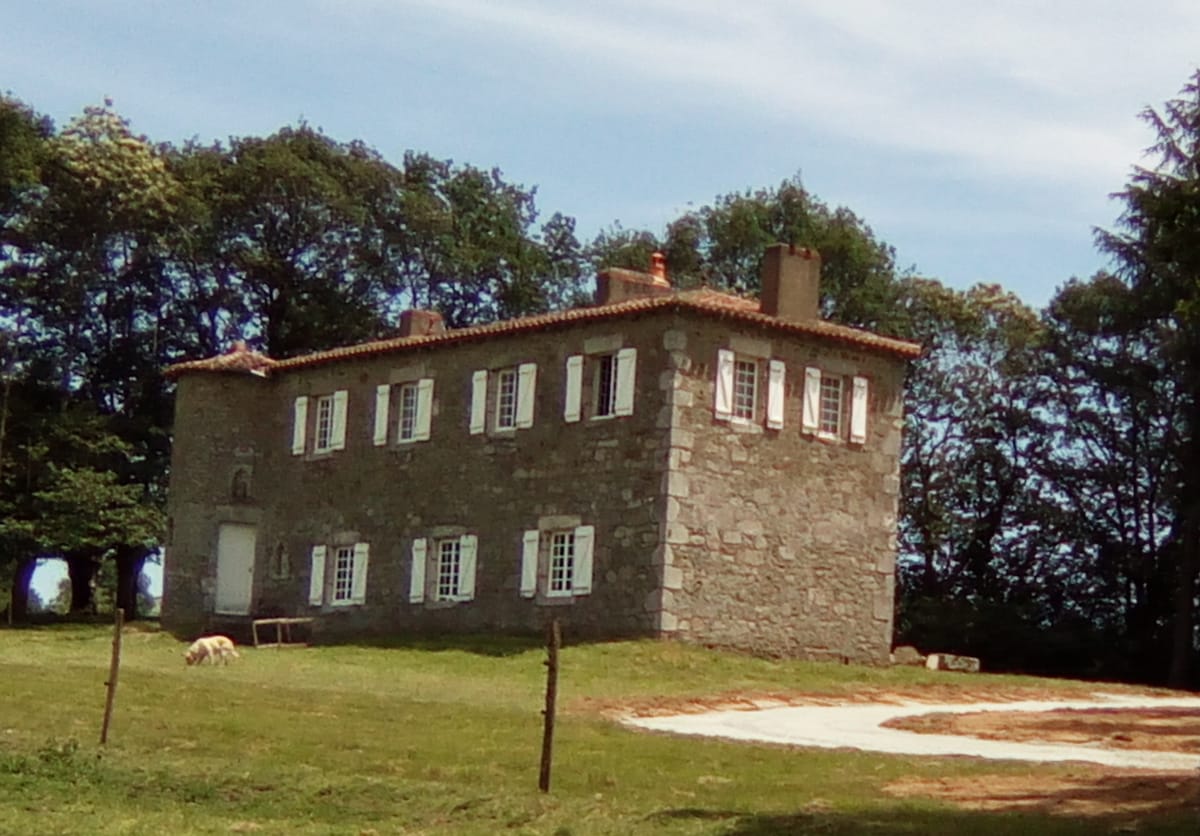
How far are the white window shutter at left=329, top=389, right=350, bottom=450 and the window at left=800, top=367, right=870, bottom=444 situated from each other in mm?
10297

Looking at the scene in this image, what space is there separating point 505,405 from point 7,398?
1747cm

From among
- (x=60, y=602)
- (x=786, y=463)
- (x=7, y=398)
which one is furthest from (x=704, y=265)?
(x=60, y=602)

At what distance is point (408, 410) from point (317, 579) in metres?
3.99

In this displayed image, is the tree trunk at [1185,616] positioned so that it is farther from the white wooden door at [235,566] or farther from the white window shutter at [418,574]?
the white wooden door at [235,566]

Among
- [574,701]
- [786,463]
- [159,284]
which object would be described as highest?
[159,284]

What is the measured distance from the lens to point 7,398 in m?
53.7

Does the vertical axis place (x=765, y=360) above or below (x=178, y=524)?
above

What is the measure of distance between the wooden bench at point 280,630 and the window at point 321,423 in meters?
3.62

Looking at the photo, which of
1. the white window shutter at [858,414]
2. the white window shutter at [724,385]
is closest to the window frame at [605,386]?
the white window shutter at [724,385]

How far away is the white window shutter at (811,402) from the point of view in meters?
39.3

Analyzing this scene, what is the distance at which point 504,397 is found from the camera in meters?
41.4

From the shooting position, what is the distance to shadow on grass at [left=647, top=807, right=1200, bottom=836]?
56.2ft

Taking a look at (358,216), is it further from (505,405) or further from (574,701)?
(574,701)

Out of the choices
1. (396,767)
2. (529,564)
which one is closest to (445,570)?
(529,564)
